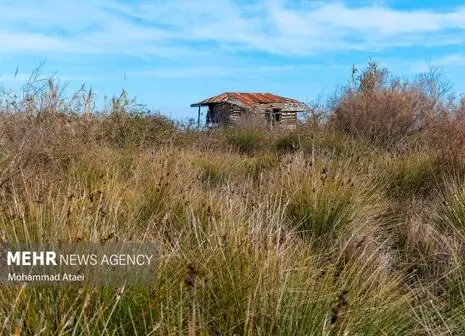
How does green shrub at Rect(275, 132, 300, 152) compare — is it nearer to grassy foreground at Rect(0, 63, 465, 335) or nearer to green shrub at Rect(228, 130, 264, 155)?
green shrub at Rect(228, 130, 264, 155)

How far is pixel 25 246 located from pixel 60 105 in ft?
14.9

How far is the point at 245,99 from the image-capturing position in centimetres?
2884

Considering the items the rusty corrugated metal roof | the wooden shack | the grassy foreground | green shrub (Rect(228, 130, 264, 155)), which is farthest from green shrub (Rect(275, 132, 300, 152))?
the rusty corrugated metal roof

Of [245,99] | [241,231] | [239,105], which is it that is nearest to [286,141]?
[241,231]

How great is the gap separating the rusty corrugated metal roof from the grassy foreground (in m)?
18.4

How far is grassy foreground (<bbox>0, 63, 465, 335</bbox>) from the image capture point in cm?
211

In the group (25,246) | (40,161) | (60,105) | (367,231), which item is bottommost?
(367,231)

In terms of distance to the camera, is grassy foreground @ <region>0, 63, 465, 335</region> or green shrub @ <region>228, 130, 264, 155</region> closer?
grassy foreground @ <region>0, 63, 465, 335</region>

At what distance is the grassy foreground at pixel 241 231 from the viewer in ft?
6.93

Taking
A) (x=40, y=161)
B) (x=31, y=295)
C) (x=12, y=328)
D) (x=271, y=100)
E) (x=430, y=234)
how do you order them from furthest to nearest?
(x=271, y=100) < (x=40, y=161) < (x=430, y=234) < (x=31, y=295) < (x=12, y=328)

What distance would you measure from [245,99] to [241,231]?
26.3 metres

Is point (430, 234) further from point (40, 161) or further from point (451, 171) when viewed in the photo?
point (40, 161)

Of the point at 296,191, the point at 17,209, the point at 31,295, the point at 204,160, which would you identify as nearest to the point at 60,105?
the point at 204,160

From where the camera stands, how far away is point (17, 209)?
2764mm
